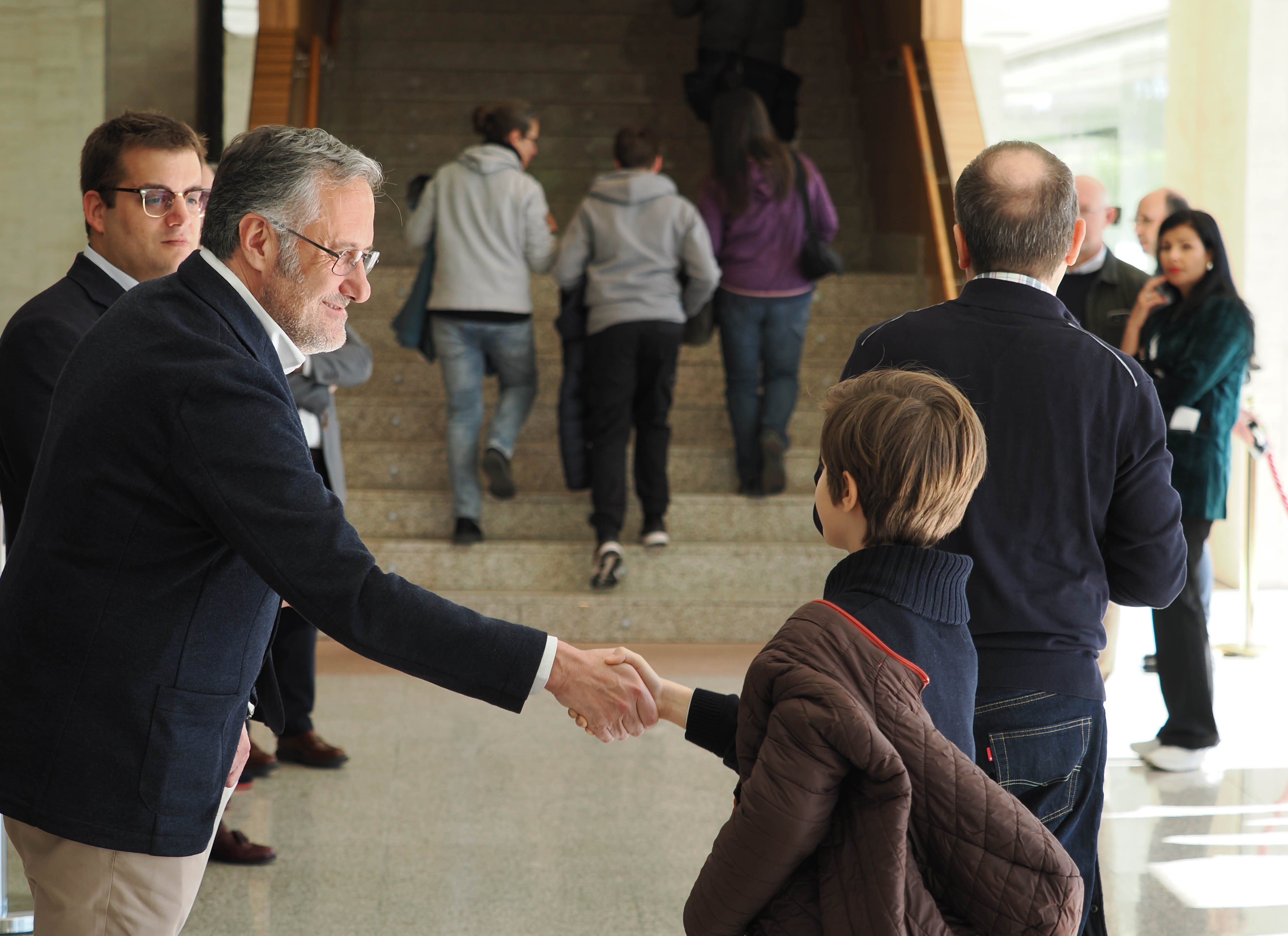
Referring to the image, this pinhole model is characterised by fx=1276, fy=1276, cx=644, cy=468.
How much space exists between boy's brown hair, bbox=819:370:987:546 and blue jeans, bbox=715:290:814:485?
414cm

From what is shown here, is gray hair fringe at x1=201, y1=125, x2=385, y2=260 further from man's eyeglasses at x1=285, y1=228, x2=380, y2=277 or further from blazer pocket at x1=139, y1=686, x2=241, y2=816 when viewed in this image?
blazer pocket at x1=139, y1=686, x2=241, y2=816

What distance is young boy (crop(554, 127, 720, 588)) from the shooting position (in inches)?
211

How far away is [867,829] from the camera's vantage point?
1368mm

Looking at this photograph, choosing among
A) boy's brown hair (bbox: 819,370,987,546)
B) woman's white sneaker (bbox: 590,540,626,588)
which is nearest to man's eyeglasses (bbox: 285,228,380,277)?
boy's brown hair (bbox: 819,370,987,546)

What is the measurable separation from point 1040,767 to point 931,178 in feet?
18.5

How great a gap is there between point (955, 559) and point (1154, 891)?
1.97 metres

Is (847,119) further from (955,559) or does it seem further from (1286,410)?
(955,559)

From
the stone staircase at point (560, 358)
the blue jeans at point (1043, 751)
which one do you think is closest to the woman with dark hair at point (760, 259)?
the stone staircase at point (560, 358)

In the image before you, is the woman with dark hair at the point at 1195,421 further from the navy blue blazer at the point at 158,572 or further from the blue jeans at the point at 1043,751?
the navy blue blazer at the point at 158,572

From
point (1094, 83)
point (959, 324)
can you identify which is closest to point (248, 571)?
point (959, 324)

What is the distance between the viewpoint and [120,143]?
2430 mm

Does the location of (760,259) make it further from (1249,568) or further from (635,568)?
(1249,568)

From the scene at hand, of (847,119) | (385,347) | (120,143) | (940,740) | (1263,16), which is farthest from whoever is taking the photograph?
(847,119)

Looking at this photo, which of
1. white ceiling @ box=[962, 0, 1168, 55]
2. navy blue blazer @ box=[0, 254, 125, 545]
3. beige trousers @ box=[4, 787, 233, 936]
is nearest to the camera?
beige trousers @ box=[4, 787, 233, 936]
